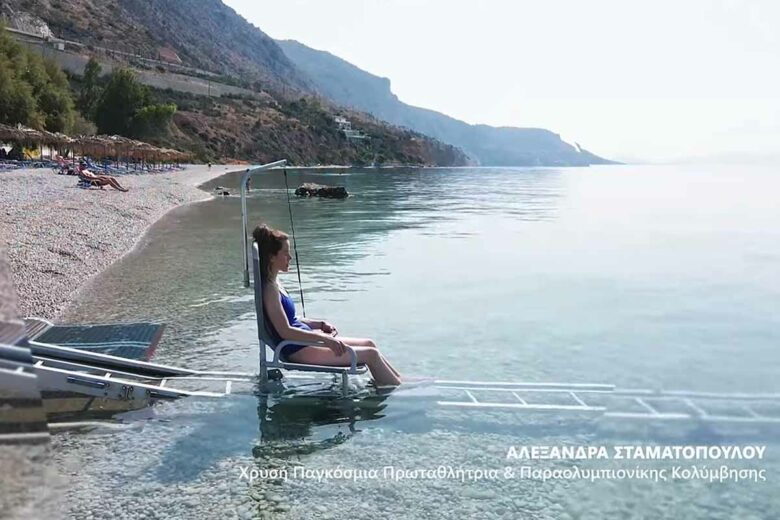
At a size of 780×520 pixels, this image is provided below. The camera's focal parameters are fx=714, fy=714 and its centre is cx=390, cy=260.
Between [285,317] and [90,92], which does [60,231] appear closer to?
[285,317]

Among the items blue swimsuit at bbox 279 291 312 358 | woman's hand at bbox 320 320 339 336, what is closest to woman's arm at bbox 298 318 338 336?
woman's hand at bbox 320 320 339 336

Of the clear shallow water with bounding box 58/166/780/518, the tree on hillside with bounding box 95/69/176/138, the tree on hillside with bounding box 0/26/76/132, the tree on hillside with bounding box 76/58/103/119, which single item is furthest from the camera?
the tree on hillside with bounding box 76/58/103/119

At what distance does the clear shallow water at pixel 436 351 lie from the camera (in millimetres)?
5355

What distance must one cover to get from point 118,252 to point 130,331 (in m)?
10.1

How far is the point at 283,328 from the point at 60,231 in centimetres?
1460

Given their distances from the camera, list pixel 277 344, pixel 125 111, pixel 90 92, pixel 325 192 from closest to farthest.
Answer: pixel 277 344 → pixel 325 192 → pixel 125 111 → pixel 90 92

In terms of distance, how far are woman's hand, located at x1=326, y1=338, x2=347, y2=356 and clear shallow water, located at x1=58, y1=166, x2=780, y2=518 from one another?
2.11 feet

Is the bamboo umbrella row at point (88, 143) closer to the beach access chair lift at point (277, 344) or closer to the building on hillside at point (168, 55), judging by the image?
the beach access chair lift at point (277, 344)

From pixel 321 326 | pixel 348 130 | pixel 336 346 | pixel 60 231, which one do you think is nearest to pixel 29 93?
pixel 60 231

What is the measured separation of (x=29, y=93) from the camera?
5922 cm

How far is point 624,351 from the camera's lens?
1080 centimetres

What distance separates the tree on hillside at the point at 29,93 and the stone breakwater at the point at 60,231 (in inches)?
880

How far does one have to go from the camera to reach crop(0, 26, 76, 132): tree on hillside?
56312 millimetres

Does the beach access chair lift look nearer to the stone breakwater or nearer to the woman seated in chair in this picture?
the woman seated in chair
